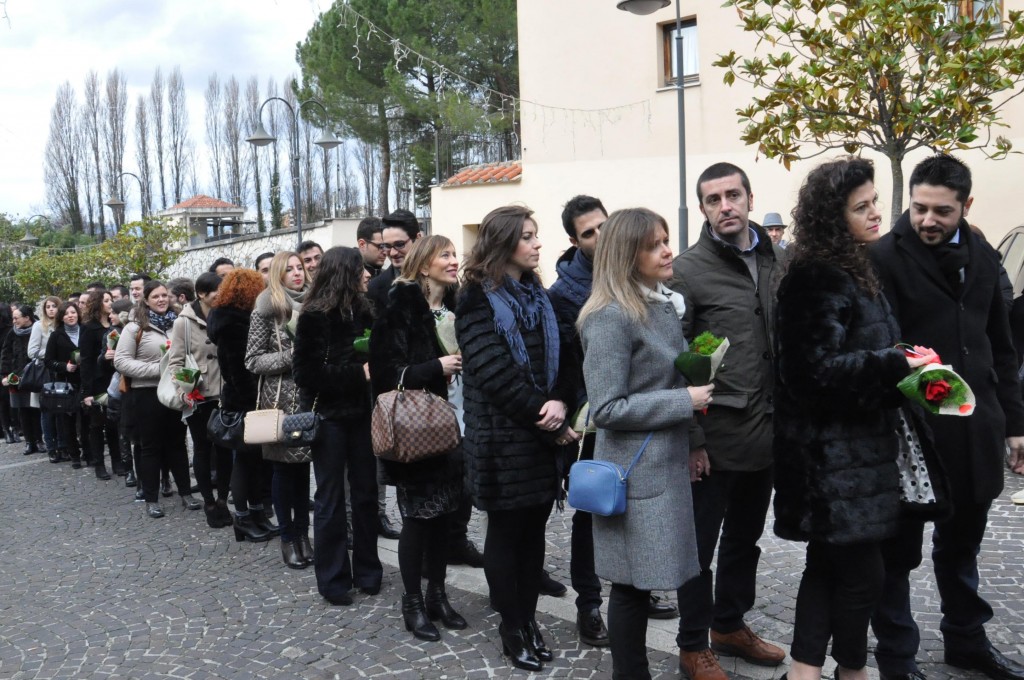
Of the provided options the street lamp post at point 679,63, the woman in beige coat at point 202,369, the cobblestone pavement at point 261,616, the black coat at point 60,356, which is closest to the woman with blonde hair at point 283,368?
the cobblestone pavement at point 261,616

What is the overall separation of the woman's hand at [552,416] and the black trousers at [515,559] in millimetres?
370

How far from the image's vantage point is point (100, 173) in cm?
5888

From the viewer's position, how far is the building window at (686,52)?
1673 centimetres

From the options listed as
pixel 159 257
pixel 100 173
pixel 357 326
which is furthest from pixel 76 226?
pixel 357 326

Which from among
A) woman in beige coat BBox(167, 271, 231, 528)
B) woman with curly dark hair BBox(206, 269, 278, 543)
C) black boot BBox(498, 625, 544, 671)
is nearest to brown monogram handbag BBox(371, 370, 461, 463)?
black boot BBox(498, 625, 544, 671)

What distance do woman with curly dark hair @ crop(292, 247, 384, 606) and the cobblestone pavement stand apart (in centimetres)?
20

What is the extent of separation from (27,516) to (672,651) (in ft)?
20.2

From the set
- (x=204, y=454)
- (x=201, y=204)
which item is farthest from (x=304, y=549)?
(x=201, y=204)

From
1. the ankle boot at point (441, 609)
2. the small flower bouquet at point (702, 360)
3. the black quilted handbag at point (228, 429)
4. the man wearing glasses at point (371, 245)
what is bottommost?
the ankle boot at point (441, 609)

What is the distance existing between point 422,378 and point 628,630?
1.55 m

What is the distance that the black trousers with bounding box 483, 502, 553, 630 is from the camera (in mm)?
4125

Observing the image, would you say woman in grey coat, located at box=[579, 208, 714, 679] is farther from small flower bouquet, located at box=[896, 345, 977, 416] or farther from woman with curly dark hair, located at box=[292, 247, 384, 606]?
woman with curly dark hair, located at box=[292, 247, 384, 606]

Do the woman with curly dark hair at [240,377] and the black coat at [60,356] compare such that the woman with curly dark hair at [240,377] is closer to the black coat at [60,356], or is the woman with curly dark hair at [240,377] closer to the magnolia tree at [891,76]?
the black coat at [60,356]

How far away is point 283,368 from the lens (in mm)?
5836
